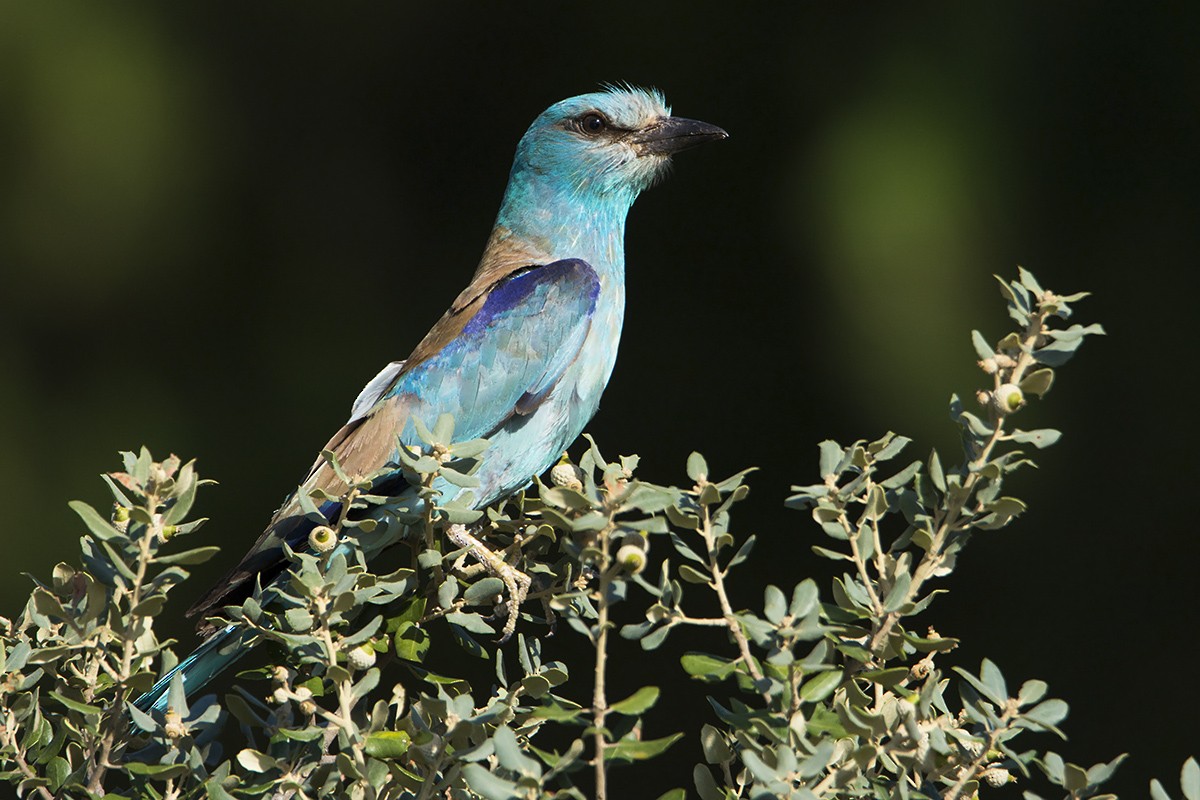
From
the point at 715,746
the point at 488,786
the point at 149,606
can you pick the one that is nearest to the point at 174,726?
the point at 149,606

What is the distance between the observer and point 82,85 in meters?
3.80

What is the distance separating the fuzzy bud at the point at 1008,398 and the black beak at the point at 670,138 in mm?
1854

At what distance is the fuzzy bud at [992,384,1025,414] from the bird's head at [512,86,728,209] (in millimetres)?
1795

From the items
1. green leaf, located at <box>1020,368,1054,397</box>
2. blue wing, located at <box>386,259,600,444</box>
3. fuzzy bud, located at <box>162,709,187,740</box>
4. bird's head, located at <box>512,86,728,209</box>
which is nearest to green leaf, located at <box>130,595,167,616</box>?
fuzzy bud, located at <box>162,709,187,740</box>

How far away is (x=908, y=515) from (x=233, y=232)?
3090mm

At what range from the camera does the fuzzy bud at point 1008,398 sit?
1.30 metres

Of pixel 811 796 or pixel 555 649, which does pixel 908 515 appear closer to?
pixel 811 796

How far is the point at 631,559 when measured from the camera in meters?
1.18

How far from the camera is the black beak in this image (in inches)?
121

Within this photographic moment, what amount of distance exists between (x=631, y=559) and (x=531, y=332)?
59.1 inches

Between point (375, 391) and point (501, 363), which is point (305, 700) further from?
point (375, 391)

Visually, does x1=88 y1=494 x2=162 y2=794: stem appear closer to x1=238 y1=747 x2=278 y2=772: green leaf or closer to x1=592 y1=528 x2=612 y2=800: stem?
x1=238 y1=747 x2=278 y2=772: green leaf

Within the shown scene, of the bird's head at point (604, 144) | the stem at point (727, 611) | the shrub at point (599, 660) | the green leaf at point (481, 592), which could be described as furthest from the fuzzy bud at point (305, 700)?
the bird's head at point (604, 144)

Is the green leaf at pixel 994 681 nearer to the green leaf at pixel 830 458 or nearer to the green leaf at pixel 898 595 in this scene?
the green leaf at pixel 898 595
